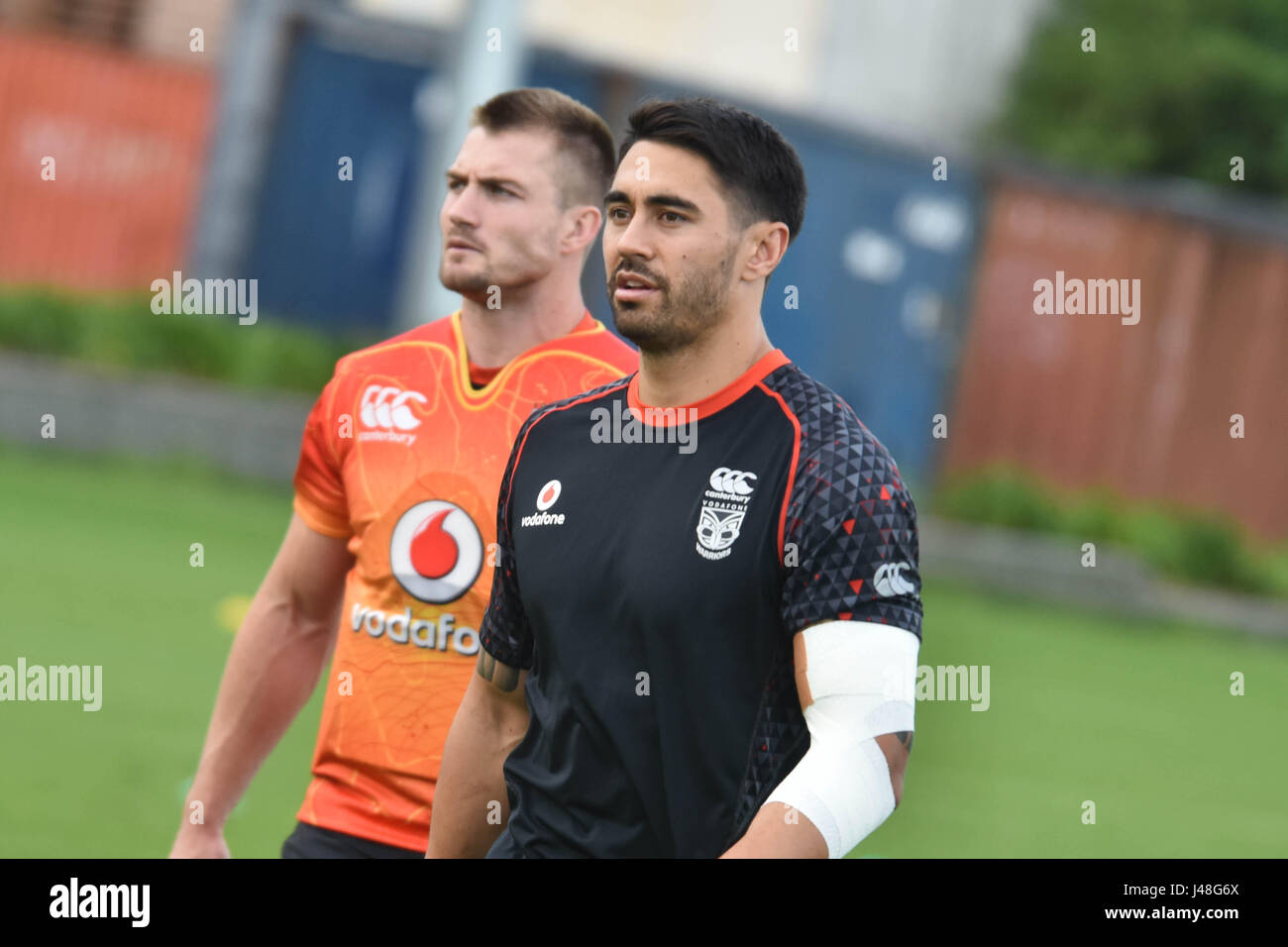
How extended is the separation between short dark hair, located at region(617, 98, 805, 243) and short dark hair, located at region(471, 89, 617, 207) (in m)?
1.29

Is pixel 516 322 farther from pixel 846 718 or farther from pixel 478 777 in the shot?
pixel 846 718

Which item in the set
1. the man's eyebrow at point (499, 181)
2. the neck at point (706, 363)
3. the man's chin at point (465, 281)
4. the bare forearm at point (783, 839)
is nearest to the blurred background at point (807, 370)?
the man's chin at point (465, 281)

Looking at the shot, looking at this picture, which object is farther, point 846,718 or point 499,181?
point 499,181

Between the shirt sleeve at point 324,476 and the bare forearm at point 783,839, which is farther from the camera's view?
the shirt sleeve at point 324,476

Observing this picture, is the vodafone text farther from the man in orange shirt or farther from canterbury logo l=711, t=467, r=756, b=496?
canterbury logo l=711, t=467, r=756, b=496

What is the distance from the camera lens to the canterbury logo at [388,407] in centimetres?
499

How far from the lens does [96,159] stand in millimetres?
23922

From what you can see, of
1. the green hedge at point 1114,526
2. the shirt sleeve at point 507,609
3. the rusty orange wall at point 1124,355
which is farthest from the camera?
the rusty orange wall at point 1124,355

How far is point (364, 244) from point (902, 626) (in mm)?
19900

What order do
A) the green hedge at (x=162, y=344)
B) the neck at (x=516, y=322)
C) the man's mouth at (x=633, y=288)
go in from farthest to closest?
the green hedge at (x=162, y=344) < the neck at (x=516, y=322) < the man's mouth at (x=633, y=288)

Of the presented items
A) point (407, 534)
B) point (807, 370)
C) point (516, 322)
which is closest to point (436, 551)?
point (407, 534)

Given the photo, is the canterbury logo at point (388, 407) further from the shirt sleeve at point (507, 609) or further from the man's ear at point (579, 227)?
the shirt sleeve at point (507, 609)

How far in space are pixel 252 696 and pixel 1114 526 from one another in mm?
16493

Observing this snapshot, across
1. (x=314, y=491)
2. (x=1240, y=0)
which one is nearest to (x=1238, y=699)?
(x=314, y=491)
